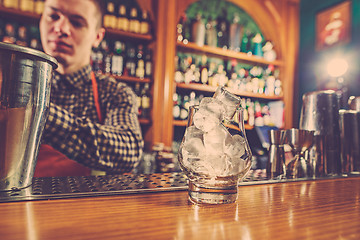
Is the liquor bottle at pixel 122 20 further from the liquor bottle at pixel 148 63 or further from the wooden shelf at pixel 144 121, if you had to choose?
the wooden shelf at pixel 144 121

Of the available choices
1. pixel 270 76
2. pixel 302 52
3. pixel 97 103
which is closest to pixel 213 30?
pixel 270 76

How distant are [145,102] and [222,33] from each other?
1252 mm

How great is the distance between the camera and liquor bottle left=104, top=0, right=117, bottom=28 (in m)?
2.65

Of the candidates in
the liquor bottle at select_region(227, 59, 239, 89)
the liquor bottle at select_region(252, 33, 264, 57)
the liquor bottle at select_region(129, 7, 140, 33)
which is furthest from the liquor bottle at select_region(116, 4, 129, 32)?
the liquor bottle at select_region(252, 33, 264, 57)

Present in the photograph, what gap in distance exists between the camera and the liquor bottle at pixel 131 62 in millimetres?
2758

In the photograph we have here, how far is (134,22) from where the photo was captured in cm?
274

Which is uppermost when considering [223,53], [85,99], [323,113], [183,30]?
[183,30]

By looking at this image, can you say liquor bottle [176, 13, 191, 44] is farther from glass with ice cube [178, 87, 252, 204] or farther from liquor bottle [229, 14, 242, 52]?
glass with ice cube [178, 87, 252, 204]

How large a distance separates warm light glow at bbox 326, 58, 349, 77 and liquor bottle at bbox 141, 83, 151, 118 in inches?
81.1

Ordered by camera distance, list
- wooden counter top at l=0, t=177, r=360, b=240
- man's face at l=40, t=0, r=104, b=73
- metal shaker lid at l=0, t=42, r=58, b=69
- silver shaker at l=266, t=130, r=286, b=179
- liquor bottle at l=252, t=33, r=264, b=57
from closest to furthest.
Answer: wooden counter top at l=0, t=177, r=360, b=240, metal shaker lid at l=0, t=42, r=58, b=69, silver shaker at l=266, t=130, r=286, b=179, man's face at l=40, t=0, r=104, b=73, liquor bottle at l=252, t=33, r=264, b=57

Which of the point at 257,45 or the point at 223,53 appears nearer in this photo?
the point at 223,53

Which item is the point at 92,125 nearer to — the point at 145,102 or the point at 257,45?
the point at 145,102

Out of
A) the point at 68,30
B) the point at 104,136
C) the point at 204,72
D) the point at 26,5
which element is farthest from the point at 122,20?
the point at 104,136

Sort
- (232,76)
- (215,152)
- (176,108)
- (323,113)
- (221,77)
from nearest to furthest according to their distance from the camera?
(215,152), (323,113), (176,108), (221,77), (232,76)
